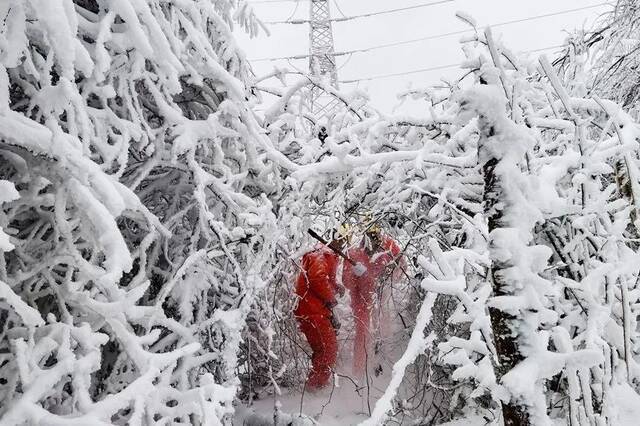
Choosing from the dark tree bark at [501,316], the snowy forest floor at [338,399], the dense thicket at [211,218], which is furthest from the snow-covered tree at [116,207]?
the snowy forest floor at [338,399]

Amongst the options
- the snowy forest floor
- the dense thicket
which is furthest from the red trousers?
the dense thicket

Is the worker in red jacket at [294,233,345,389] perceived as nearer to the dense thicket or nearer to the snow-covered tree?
the dense thicket

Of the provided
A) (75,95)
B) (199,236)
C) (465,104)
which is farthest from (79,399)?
(465,104)

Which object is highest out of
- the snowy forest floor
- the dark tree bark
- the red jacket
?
the red jacket

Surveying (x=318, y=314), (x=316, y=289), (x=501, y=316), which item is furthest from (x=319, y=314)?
(x=501, y=316)

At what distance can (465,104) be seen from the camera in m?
1.07

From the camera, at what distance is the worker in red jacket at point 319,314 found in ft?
16.5

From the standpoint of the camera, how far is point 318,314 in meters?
5.11

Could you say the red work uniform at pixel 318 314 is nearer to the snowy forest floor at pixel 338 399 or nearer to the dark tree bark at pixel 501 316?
the snowy forest floor at pixel 338 399

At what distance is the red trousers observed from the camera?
16.3ft

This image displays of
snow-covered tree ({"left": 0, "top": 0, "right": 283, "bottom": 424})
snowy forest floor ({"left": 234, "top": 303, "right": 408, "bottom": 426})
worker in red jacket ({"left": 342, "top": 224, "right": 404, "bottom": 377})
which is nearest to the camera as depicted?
snow-covered tree ({"left": 0, "top": 0, "right": 283, "bottom": 424})

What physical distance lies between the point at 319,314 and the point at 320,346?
32 centimetres

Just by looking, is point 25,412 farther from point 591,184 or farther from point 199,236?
point 591,184

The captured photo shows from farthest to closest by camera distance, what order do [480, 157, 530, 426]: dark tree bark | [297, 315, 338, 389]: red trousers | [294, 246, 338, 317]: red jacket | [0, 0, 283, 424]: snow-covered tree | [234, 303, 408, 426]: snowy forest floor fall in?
[294, 246, 338, 317]: red jacket
[297, 315, 338, 389]: red trousers
[234, 303, 408, 426]: snowy forest floor
[0, 0, 283, 424]: snow-covered tree
[480, 157, 530, 426]: dark tree bark
